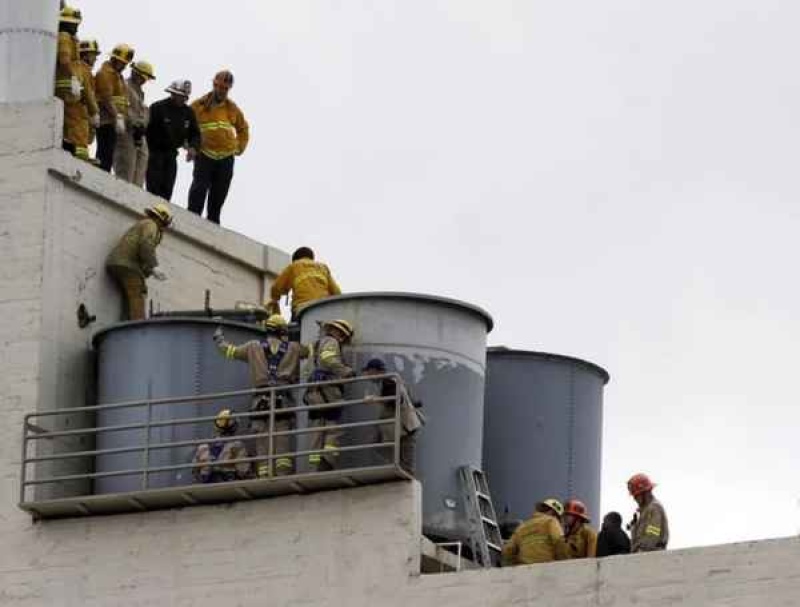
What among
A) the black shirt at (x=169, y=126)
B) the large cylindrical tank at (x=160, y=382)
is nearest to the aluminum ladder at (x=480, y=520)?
the large cylindrical tank at (x=160, y=382)

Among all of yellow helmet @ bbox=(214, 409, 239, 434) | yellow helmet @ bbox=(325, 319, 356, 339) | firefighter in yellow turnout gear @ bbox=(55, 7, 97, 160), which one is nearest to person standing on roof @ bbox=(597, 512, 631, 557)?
yellow helmet @ bbox=(325, 319, 356, 339)

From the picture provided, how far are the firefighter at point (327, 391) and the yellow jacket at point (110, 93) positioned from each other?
6323 millimetres

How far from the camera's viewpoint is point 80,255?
157 feet

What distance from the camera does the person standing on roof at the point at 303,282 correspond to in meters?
48.5

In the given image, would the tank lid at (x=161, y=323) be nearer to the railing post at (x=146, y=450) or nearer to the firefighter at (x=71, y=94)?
the railing post at (x=146, y=450)

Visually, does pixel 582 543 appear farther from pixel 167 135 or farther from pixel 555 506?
pixel 167 135

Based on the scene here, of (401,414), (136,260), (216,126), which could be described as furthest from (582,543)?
(216,126)

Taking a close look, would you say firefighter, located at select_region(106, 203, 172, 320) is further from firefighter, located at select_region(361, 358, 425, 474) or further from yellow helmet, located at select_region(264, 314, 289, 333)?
firefighter, located at select_region(361, 358, 425, 474)

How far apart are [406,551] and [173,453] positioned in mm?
4056

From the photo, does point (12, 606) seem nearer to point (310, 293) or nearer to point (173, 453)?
point (173, 453)

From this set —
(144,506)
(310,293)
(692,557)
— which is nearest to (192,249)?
(310,293)

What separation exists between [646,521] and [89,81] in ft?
34.5

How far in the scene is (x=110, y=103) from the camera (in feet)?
166

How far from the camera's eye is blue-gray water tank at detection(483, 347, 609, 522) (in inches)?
1884
